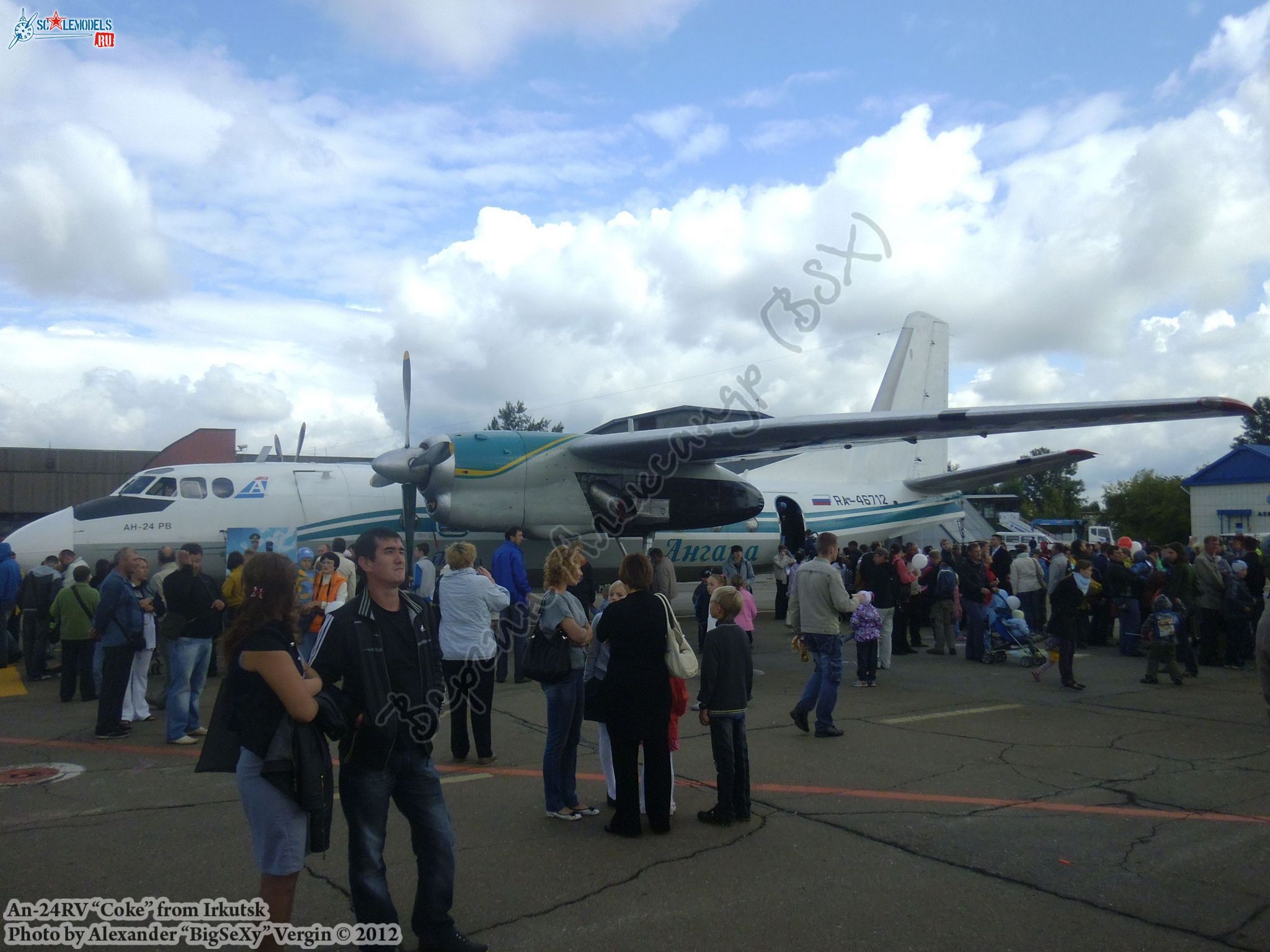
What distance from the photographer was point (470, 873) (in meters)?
4.48

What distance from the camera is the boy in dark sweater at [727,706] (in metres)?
5.30

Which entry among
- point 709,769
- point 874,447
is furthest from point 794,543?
point 709,769

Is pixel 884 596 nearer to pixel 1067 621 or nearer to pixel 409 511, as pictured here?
pixel 1067 621

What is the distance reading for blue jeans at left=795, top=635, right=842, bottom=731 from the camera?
7.49 m

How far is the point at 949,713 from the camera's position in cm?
877

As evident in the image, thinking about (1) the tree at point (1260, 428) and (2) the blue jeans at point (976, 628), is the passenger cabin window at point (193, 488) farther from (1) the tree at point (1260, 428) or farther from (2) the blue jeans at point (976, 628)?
(1) the tree at point (1260, 428)

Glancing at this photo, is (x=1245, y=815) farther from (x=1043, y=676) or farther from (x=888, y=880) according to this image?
(x=1043, y=676)

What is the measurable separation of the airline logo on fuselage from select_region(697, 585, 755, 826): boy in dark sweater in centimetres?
1075

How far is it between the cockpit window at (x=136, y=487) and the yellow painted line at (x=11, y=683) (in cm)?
280

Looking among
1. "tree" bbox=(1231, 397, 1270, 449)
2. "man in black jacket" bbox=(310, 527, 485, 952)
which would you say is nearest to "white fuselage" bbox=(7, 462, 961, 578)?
"man in black jacket" bbox=(310, 527, 485, 952)

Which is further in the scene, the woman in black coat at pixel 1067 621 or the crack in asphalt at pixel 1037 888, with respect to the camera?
the woman in black coat at pixel 1067 621

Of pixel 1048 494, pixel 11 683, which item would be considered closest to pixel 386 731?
pixel 11 683

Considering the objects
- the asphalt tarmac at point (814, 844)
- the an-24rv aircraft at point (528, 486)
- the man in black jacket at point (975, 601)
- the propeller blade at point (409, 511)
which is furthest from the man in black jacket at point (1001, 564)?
the propeller blade at point (409, 511)

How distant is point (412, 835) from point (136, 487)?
12272 mm
